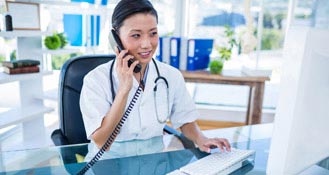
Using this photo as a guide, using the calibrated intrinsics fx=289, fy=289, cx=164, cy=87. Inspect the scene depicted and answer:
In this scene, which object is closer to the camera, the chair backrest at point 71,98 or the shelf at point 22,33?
the chair backrest at point 71,98

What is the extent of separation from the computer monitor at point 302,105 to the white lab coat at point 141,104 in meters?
0.68

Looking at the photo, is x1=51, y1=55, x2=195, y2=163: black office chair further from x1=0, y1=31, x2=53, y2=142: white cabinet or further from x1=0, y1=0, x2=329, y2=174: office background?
x1=0, y1=0, x2=329, y2=174: office background

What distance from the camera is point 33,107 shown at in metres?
2.19

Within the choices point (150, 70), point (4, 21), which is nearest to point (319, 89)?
point (150, 70)

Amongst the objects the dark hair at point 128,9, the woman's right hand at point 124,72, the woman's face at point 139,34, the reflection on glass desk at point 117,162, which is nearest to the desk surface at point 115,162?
the reflection on glass desk at point 117,162

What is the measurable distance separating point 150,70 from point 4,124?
109 cm

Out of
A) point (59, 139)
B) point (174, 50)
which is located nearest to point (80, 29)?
A: point (174, 50)

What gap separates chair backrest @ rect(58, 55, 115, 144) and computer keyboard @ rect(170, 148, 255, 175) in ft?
2.29

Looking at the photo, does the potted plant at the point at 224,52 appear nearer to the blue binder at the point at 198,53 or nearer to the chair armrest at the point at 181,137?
the blue binder at the point at 198,53

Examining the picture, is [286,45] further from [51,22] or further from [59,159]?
[51,22]

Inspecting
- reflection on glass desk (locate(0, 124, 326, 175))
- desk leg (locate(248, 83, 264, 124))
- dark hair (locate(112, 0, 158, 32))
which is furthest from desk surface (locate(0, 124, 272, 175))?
desk leg (locate(248, 83, 264, 124))

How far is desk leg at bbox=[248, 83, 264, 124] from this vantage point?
246cm

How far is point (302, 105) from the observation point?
0.62m

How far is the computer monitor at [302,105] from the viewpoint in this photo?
582mm
